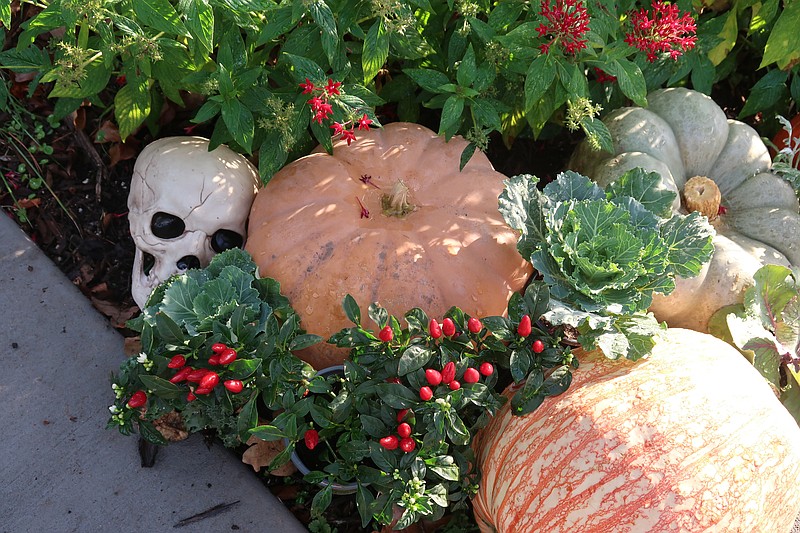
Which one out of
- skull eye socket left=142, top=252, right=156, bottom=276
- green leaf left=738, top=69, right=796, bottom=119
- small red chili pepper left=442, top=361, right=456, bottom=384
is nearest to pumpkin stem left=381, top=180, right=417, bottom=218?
small red chili pepper left=442, top=361, right=456, bottom=384

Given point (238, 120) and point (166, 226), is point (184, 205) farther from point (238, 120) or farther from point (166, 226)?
point (238, 120)

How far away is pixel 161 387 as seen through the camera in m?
1.69

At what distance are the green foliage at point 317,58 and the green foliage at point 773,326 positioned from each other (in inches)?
24.9

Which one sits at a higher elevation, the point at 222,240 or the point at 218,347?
the point at 218,347

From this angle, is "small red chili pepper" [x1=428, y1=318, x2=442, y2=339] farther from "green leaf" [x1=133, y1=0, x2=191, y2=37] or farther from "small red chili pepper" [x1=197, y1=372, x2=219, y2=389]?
"green leaf" [x1=133, y1=0, x2=191, y2=37]

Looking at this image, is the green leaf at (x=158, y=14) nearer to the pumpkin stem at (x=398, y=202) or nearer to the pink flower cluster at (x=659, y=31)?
the pumpkin stem at (x=398, y=202)

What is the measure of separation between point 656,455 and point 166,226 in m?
1.47

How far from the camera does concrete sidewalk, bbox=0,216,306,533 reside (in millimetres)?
2047

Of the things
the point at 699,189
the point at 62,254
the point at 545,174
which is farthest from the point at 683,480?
the point at 62,254

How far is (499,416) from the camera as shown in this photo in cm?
192

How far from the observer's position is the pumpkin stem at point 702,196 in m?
2.19

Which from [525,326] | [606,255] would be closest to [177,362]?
[525,326]

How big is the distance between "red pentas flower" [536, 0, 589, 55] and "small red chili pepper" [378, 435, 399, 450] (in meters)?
1.06

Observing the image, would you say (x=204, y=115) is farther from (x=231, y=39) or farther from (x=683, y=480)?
(x=683, y=480)
